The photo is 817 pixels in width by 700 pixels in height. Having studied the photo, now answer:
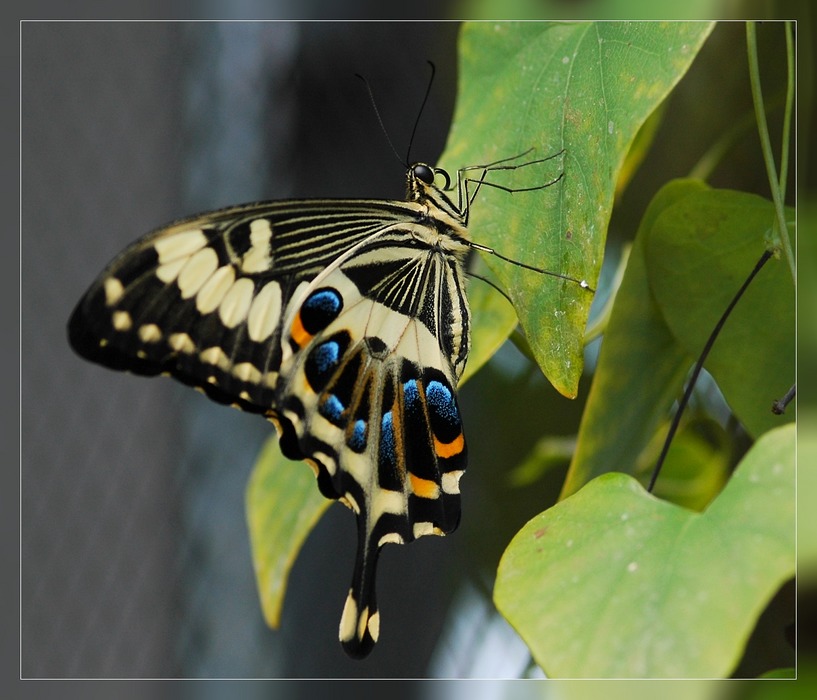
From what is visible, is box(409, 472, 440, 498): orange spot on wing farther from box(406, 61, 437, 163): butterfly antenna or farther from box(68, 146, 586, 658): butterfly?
box(406, 61, 437, 163): butterfly antenna

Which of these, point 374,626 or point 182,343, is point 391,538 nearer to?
point 374,626

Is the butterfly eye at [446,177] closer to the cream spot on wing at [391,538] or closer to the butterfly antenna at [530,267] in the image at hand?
the butterfly antenna at [530,267]

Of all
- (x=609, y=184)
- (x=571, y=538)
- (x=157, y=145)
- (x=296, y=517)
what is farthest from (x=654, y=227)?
(x=157, y=145)

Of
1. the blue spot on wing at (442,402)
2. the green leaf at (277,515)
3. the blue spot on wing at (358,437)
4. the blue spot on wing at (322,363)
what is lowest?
the green leaf at (277,515)

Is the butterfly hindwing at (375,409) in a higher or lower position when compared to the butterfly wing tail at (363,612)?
higher

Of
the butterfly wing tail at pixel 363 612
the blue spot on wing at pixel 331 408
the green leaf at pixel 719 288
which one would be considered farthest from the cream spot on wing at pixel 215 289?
the green leaf at pixel 719 288

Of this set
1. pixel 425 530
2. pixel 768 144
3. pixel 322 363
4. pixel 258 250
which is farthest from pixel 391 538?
pixel 768 144

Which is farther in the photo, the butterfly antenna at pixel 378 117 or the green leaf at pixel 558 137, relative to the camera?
the butterfly antenna at pixel 378 117
